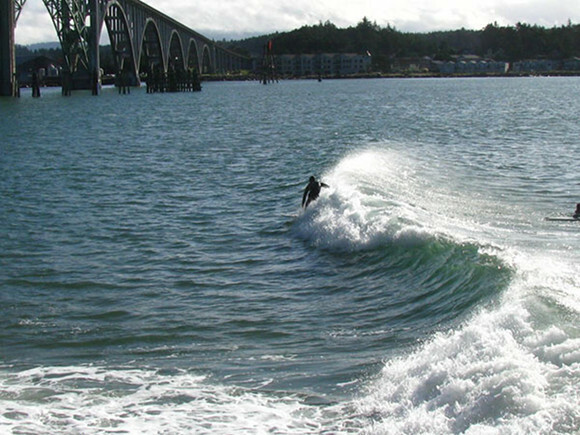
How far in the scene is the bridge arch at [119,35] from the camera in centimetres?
14375

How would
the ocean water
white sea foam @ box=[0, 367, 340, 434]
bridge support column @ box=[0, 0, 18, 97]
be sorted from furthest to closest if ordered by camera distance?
bridge support column @ box=[0, 0, 18, 97] → the ocean water → white sea foam @ box=[0, 367, 340, 434]

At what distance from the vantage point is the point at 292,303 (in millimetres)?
13719

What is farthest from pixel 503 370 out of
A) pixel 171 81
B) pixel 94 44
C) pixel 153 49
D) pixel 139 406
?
pixel 153 49

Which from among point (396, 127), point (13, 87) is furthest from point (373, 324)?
point (13, 87)

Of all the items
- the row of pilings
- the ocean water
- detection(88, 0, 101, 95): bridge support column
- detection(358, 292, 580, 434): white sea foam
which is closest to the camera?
detection(358, 292, 580, 434): white sea foam

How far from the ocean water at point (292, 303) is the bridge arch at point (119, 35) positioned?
117605 millimetres

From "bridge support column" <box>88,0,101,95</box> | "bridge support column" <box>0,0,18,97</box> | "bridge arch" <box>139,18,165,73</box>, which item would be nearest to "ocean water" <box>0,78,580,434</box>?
"bridge support column" <box>0,0,18,97</box>

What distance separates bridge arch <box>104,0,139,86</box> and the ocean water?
118 meters

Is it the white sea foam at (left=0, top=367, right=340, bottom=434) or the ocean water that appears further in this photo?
the ocean water

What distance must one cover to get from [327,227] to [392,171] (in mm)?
11390

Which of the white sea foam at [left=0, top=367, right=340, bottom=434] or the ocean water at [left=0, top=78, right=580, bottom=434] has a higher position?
the ocean water at [left=0, top=78, right=580, bottom=434]

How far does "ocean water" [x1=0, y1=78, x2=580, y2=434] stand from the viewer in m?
9.10

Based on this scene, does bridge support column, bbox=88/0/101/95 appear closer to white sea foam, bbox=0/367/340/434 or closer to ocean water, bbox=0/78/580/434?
ocean water, bbox=0/78/580/434

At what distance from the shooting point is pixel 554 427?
810cm
